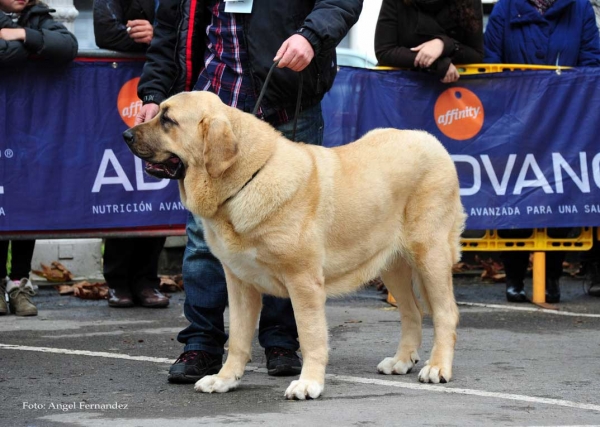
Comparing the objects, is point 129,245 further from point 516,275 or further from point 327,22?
point 327,22

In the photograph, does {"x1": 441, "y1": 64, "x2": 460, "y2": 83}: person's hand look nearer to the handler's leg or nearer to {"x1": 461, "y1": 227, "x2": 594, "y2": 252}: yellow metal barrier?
{"x1": 461, "y1": 227, "x2": 594, "y2": 252}: yellow metal barrier

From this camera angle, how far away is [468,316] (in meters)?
7.42

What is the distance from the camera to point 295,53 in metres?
4.82

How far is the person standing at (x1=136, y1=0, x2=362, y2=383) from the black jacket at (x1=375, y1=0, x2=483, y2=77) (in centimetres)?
257

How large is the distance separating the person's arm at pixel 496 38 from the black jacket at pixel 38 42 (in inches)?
122

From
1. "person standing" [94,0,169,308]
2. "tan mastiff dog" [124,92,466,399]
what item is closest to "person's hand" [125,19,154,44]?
"person standing" [94,0,169,308]

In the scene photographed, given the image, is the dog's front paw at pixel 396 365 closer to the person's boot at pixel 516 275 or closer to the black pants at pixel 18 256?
the person's boot at pixel 516 275

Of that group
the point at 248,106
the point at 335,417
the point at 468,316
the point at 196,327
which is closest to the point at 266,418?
the point at 335,417

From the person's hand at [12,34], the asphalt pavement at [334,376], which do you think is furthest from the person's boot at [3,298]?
the person's hand at [12,34]

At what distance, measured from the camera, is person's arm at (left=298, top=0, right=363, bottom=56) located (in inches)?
193

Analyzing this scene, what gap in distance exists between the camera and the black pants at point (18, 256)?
7598 mm

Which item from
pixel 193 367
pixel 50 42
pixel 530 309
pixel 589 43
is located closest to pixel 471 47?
pixel 589 43

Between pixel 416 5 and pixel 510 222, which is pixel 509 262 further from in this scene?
pixel 416 5

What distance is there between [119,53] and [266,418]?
4.08 metres
